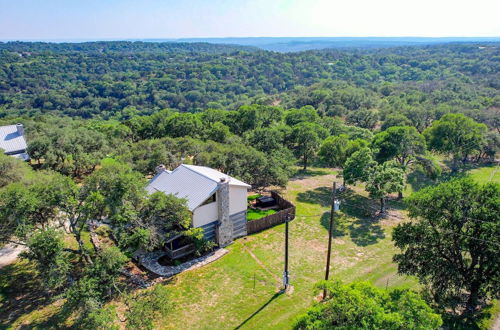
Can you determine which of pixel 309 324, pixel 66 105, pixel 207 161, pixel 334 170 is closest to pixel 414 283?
pixel 309 324

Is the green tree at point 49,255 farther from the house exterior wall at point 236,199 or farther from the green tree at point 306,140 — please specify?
the green tree at point 306,140

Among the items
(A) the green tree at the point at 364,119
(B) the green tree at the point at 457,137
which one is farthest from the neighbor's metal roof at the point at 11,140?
(A) the green tree at the point at 364,119

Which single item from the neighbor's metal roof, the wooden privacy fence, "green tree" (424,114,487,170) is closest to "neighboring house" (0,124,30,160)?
the neighbor's metal roof

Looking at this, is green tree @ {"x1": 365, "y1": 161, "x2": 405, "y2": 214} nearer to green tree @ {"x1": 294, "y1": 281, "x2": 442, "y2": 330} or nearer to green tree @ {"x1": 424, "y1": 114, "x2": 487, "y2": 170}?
green tree @ {"x1": 294, "y1": 281, "x2": 442, "y2": 330}

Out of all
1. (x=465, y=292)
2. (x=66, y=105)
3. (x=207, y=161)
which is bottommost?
(x=66, y=105)

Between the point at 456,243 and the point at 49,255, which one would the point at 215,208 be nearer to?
the point at 49,255

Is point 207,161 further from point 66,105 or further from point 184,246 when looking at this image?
point 66,105

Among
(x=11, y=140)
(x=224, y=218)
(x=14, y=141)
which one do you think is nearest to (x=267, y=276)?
(x=224, y=218)
